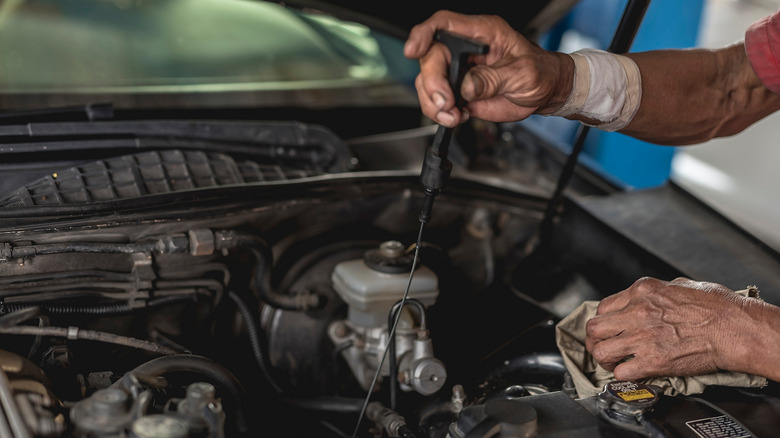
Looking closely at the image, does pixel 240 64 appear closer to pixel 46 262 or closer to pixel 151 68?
pixel 151 68

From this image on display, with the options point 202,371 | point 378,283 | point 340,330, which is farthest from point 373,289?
point 202,371

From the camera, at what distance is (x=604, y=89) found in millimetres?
1170

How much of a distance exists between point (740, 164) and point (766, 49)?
1.09ft

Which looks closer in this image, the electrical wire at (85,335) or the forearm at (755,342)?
the electrical wire at (85,335)

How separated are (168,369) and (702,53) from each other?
113 centimetres

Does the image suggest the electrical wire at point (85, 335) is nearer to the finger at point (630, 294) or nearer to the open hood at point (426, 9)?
the finger at point (630, 294)

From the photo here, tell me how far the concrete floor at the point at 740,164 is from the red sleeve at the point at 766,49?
182mm

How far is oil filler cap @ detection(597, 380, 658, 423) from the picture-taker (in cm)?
94

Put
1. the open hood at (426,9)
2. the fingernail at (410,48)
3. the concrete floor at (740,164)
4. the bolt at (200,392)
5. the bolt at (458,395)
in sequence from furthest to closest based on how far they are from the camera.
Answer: the open hood at (426,9) → the concrete floor at (740,164) → the bolt at (458,395) → the fingernail at (410,48) → the bolt at (200,392)

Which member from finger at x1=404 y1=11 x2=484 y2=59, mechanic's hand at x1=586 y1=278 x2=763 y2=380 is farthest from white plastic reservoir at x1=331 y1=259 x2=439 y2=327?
finger at x1=404 y1=11 x2=484 y2=59

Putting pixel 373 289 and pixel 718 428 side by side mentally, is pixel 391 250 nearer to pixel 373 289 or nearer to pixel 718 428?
pixel 373 289

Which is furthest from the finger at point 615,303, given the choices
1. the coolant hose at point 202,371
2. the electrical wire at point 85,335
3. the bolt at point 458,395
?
the electrical wire at point 85,335

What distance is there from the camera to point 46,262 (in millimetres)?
1101

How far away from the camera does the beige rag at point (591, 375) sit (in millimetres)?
1074
